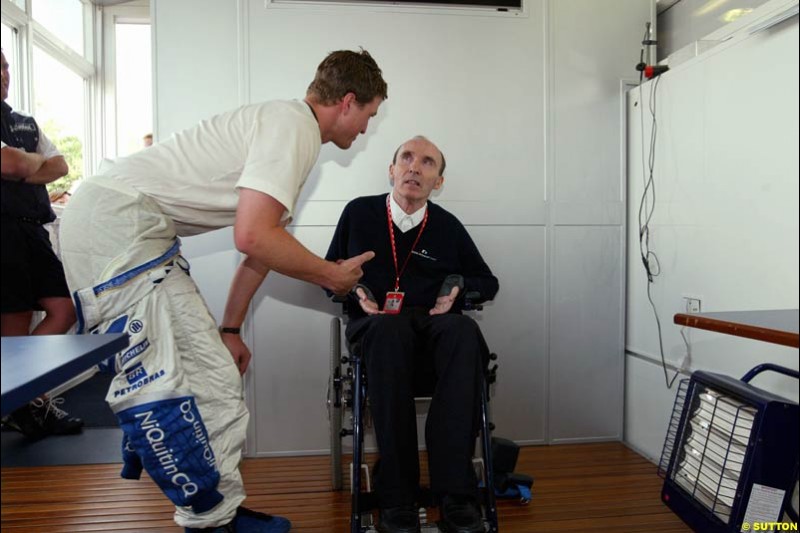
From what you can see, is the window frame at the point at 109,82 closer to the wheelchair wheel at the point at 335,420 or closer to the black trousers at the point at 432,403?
the black trousers at the point at 432,403

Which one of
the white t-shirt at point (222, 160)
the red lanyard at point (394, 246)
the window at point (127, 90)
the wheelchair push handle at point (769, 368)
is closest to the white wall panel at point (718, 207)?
the wheelchair push handle at point (769, 368)

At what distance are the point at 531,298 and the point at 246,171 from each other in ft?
5.57

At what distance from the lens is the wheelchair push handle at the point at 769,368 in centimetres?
115

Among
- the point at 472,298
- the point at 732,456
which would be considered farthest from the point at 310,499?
the point at 732,456

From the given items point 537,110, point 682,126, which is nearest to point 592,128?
point 537,110

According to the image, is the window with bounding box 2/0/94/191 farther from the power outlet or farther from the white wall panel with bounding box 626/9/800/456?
the power outlet

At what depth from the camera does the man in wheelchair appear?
1.72m

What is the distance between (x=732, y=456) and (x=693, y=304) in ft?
1.75

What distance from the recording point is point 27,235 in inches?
35.5

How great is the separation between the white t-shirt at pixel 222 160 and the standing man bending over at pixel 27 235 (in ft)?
1.71

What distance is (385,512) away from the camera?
1.71 metres

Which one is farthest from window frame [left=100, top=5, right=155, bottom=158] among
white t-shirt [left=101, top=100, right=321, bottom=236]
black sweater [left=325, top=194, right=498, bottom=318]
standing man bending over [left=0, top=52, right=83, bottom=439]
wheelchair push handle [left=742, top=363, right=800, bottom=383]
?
wheelchair push handle [left=742, top=363, right=800, bottom=383]

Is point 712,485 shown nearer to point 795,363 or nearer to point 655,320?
point 795,363

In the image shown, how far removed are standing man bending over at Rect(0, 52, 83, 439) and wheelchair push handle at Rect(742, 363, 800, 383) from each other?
1.28 metres
